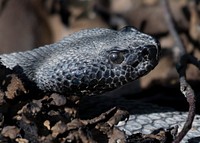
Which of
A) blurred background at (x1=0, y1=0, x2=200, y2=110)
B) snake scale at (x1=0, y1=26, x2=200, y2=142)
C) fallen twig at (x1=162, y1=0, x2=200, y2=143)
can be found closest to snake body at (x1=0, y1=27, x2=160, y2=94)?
snake scale at (x1=0, y1=26, x2=200, y2=142)

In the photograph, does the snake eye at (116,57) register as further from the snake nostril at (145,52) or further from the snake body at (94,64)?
the snake nostril at (145,52)

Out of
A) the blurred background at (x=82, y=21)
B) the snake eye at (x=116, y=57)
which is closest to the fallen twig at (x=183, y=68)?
the blurred background at (x=82, y=21)

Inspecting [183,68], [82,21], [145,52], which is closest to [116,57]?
[145,52]

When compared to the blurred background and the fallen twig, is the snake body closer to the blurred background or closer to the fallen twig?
the fallen twig

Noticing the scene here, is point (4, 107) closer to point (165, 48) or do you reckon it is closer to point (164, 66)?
point (164, 66)

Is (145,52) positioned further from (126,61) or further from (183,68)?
(183,68)

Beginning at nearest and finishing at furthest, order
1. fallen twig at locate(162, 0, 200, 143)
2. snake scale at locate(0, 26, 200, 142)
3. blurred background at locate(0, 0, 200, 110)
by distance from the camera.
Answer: fallen twig at locate(162, 0, 200, 143), snake scale at locate(0, 26, 200, 142), blurred background at locate(0, 0, 200, 110)

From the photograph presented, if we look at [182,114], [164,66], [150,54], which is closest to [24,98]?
[150,54]
